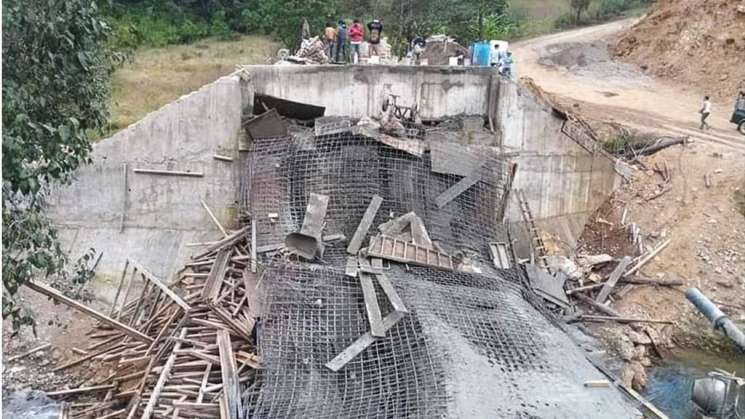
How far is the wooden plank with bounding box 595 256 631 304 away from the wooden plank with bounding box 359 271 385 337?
6776 millimetres

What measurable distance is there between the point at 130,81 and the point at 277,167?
12192 mm

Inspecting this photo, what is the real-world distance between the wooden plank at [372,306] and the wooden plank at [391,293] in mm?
168

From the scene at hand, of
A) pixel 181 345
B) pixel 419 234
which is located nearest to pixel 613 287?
pixel 419 234

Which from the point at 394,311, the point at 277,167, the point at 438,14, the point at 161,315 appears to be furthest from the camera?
Answer: the point at 438,14

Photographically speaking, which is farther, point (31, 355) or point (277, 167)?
point (277, 167)

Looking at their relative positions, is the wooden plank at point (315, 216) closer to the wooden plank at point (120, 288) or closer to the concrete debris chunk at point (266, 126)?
the concrete debris chunk at point (266, 126)

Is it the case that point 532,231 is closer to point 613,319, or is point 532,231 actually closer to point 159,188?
point 613,319

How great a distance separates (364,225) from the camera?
624 inches

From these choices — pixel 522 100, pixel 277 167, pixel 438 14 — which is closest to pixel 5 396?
pixel 277 167

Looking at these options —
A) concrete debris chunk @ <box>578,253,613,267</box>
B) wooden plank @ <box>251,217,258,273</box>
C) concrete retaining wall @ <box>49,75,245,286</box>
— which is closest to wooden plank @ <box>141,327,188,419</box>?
wooden plank @ <box>251,217,258,273</box>

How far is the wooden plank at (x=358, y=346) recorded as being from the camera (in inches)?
493

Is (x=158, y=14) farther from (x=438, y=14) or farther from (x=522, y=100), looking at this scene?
(x=522, y=100)

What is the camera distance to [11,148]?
698 cm

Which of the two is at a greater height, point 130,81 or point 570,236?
point 130,81
